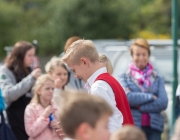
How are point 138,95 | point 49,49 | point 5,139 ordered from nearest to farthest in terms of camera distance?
point 5,139
point 138,95
point 49,49

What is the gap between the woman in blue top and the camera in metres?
7.08

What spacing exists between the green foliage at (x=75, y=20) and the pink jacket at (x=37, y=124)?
18.2m

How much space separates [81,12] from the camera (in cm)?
2603

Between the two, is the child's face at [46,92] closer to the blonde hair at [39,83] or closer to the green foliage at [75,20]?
the blonde hair at [39,83]

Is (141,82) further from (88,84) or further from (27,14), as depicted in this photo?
(27,14)

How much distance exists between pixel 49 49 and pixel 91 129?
2667 cm

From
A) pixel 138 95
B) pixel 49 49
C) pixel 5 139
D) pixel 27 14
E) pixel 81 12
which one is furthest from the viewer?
pixel 27 14

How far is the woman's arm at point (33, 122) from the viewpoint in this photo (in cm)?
658

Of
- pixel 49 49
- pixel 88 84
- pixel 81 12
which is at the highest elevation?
pixel 88 84

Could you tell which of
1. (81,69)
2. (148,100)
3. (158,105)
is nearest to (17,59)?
(148,100)

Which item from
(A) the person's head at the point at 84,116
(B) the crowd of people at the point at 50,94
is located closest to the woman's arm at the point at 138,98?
(B) the crowd of people at the point at 50,94

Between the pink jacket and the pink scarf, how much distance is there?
1108 mm

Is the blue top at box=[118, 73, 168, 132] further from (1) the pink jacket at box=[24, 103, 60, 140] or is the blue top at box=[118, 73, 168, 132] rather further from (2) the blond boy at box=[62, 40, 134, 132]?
(2) the blond boy at box=[62, 40, 134, 132]

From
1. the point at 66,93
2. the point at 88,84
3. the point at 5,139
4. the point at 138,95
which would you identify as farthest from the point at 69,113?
the point at 138,95
